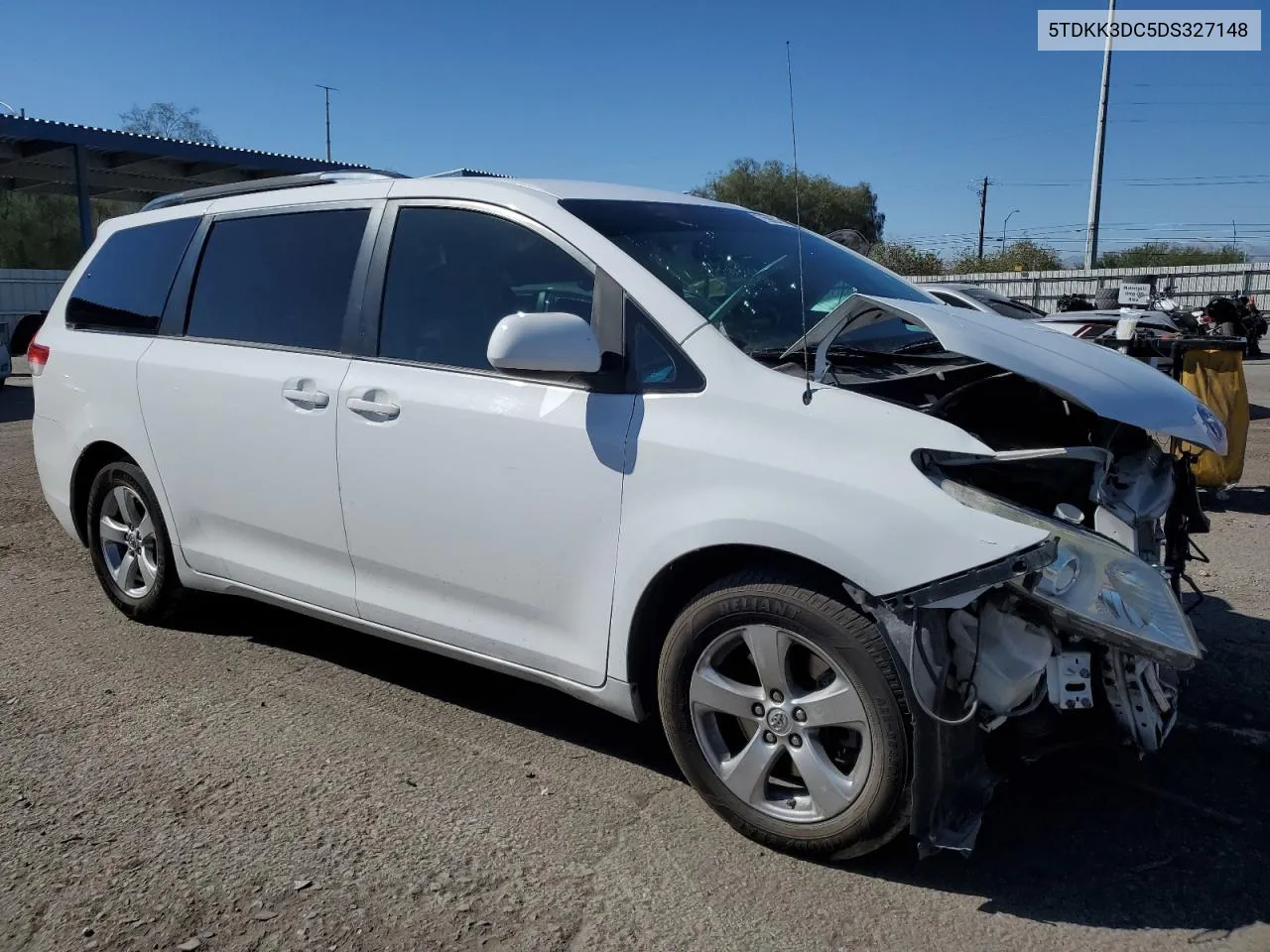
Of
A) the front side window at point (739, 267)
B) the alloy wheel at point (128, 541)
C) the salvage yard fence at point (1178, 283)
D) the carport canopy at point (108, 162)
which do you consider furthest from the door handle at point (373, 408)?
the salvage yard fence at point (1178, 283)

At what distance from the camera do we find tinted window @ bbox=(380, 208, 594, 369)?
11.3ft

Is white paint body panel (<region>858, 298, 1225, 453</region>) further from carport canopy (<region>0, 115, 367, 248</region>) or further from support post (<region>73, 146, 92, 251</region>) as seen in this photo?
support post (<region>73, 146, 92, 251</region>)

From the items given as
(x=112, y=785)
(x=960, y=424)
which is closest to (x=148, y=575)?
(x=112, y=785)

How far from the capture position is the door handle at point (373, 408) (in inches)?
141

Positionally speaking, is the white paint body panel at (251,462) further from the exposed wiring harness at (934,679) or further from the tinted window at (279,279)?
the exposed wiring harness at (934,679)

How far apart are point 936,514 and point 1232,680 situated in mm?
2238

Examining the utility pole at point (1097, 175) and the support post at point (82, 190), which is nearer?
the support post at point (82, 190)

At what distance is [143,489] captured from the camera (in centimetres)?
466

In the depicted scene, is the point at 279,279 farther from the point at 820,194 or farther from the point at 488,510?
the point at 820,194

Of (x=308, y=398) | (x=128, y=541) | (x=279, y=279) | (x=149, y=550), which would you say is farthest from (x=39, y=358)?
(x=308, y=398)

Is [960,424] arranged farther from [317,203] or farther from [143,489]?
[143,489]

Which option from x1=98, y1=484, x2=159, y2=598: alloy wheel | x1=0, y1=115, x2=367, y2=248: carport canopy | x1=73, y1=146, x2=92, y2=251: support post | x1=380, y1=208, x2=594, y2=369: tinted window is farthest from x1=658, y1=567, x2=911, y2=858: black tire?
x1=73, y1=146, x2=92, y2=251: support post

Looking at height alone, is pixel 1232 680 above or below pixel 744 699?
below

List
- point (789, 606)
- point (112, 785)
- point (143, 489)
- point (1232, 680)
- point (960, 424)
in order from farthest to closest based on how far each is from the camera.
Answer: point (143, 489)
point (1232, 680)
point (112, 785)
point (960, 424)
point (789, 606)
